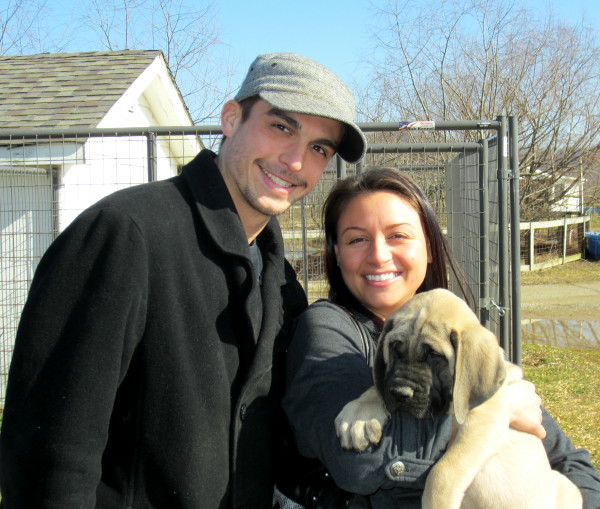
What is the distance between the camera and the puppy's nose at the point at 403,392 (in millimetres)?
2318

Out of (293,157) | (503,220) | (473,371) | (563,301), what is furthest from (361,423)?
(563,301)

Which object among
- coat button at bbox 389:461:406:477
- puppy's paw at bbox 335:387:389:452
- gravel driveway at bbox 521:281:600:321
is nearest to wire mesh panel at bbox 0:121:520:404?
puppy's paw at bbox 335:387:389:452

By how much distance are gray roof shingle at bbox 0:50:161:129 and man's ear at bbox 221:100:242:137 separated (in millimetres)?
6220

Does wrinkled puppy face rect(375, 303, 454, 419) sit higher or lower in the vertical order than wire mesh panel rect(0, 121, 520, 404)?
lower

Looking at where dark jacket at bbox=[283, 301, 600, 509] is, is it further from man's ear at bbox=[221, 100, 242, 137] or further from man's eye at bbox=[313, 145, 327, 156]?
man's ear at bbox=[221, 100, 242, 137]

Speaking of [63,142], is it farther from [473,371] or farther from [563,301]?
[563,301]

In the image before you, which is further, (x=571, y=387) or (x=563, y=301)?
(x=563, y=301)

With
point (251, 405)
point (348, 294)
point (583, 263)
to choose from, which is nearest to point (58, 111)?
point (348, 294)

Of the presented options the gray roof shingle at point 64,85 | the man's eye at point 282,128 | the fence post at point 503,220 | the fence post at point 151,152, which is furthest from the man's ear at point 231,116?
the gray roof shingle at point 64,85

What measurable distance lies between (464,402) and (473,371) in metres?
0.13

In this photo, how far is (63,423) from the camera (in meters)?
1.72

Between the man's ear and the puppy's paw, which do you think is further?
the man's ear

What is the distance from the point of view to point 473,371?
2445mm

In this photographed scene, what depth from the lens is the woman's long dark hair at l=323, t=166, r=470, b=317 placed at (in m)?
2.93
